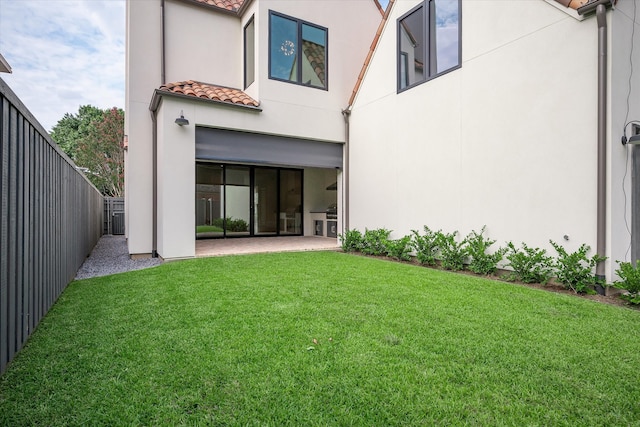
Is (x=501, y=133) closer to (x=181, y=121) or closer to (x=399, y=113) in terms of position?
(x=399, y=113)

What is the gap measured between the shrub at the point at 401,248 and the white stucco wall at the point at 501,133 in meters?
0.38

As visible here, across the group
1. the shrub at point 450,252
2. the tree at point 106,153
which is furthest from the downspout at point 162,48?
the tree at point 106,153

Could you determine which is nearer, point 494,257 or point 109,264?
point 494,257

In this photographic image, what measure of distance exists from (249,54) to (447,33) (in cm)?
515

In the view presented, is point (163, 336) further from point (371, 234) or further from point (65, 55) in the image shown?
point (65, 55)

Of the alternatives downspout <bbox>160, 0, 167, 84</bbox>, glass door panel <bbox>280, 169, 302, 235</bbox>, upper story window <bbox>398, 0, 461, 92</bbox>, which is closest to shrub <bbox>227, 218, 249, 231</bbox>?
glass door panel <bbox>280, 169, 302, 235</bbox>

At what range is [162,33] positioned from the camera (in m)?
8.07

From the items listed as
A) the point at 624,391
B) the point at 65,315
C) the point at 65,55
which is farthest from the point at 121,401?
the point at 65,55

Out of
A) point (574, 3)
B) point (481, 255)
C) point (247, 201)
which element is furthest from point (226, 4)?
point (481, 255)

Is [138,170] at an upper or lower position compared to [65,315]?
upper

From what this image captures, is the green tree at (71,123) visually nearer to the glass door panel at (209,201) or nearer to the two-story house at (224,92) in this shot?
the glass door panel at (209,201)

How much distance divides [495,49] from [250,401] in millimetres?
6409

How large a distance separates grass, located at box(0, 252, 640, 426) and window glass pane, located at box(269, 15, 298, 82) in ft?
20.5

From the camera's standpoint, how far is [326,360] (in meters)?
2.41
